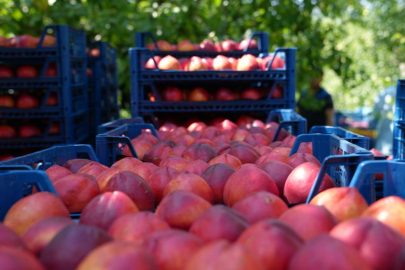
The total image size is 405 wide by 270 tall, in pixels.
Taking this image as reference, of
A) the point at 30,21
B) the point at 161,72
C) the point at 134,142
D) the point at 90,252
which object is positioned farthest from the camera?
the point at 30,21

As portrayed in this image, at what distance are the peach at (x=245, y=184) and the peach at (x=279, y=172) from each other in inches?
5.3

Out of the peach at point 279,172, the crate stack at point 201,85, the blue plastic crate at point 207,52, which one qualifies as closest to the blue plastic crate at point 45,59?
the blue plastic crate at point 207,52

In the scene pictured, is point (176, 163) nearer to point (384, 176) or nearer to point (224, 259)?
point (384, 176)

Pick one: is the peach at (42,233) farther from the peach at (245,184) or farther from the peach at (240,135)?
the peach at (240,135)

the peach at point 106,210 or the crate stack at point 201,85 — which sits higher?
the crate stack at point 201,85

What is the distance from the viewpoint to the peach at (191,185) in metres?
1.75

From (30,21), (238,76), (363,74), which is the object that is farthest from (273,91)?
(30,21)

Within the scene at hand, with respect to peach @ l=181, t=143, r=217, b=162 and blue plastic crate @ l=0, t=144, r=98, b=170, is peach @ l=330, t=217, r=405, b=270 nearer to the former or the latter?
peach @ l=181, t=143, r=217, b=162

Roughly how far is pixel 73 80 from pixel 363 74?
5.09 metres

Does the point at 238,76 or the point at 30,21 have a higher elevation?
the point at 30,21

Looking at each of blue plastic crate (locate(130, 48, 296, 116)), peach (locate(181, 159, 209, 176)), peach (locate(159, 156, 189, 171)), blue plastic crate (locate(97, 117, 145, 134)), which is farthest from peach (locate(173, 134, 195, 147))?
blue plastic crate (locate(130, 48, 296, 116))

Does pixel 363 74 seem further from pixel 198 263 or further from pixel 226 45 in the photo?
pixel 198 263

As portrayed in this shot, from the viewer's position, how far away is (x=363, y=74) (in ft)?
26.3

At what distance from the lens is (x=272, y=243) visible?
1.10m
